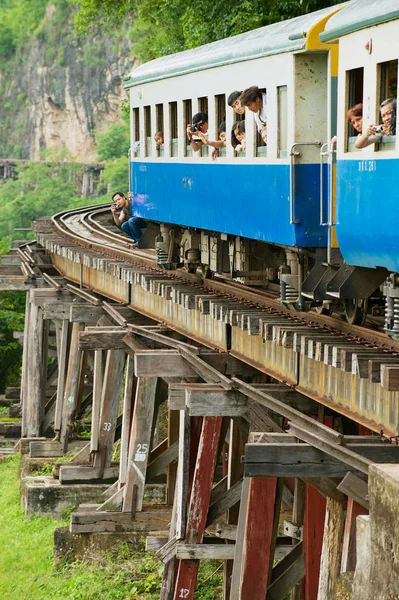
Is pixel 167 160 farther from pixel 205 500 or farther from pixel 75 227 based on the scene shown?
pixel 75 227

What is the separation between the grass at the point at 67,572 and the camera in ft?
44.1

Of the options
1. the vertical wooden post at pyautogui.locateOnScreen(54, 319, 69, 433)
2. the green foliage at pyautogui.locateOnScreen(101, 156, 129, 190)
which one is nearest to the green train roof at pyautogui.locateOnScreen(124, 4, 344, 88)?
the vertical wooden post at pyautogui.locateOnScreen(54, 319, 69, 433)

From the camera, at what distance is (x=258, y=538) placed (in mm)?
9367

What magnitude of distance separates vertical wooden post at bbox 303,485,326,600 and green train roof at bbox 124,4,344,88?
332cm

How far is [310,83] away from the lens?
995cm

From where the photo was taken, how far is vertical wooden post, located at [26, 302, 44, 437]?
19109 millimetres

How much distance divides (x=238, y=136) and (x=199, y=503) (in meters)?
3.01

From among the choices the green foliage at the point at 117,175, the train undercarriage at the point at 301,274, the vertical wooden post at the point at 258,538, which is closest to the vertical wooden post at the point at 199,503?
the train undercarriage at the point at 301,274

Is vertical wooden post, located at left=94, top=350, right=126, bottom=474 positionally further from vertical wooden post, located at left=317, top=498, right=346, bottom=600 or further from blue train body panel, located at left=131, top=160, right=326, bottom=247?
vertical wooden post, located at left=317, top=498, right=346, bottom=600

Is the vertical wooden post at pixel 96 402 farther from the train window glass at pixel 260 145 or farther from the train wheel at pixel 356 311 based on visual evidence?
the train wheel at pixel 356 311

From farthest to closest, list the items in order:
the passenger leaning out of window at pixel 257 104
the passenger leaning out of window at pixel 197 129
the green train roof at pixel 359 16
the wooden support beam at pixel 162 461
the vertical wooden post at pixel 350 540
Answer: the wooden support beam at pixel 162 461, the passenger leaning out of window at pixel 197 129, the passenger leaning out of window at pixel 257 104, the vertical wooden post at pixel 350 540, the green train roof at pixel 359 16

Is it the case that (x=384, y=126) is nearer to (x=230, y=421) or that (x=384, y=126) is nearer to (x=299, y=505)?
(x=299, y=505)

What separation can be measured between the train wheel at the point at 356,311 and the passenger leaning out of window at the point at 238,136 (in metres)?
2.32

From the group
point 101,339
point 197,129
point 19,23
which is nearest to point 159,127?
point 197,129
